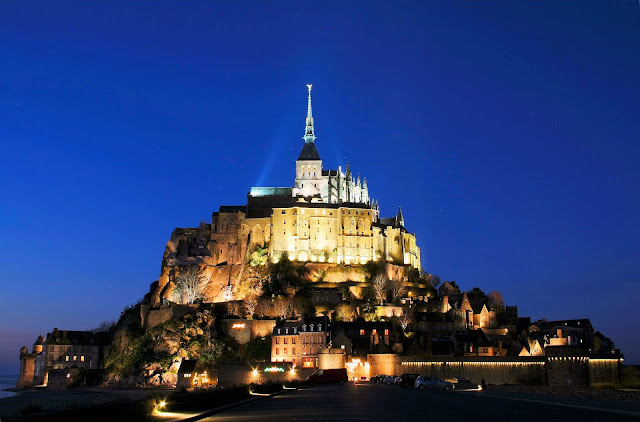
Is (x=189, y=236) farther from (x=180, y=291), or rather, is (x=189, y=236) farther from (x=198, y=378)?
(x=198, y=378)

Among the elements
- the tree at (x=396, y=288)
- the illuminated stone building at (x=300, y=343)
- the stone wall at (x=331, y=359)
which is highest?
the tree at (x=396, y=288)

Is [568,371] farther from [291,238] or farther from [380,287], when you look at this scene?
[291,238]

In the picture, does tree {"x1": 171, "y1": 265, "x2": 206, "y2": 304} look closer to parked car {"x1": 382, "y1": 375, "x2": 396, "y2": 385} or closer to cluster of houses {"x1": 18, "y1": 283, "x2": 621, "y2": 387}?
cluster of houses {"x1": 18, "y1": 283, "x2": 621, "y2": 387}

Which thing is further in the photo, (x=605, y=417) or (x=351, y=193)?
(x=351, y=193)

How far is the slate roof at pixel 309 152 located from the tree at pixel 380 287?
115ft

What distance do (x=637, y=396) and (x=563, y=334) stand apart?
2238 inches

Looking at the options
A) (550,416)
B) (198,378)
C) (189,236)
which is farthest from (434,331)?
(550,416)

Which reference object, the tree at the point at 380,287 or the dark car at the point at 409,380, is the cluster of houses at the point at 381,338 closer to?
the tree at the point at 380,287

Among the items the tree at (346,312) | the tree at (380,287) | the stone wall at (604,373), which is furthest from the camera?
the tree at (380,287)

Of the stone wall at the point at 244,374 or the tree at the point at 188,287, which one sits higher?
the tree at the point at 188,287

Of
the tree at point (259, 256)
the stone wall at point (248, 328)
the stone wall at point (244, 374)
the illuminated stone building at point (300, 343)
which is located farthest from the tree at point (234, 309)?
the stone wall at point (244, 374)

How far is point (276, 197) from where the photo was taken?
124 metres

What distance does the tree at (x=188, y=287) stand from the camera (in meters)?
105

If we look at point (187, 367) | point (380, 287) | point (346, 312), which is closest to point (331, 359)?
point (187, 367)
